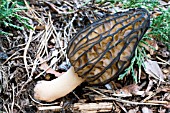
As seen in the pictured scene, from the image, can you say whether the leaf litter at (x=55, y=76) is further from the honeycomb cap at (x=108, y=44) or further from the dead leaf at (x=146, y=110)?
the honeycomb cap at (x=108, y=44)

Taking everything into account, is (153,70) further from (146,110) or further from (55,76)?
(55,76)

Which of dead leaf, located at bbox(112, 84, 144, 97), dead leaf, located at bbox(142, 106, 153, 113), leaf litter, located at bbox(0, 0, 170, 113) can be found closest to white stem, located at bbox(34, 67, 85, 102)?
leaf litter, located at bbox(0, 0, 170, 113)

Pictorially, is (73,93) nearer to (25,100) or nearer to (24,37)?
(25,100)

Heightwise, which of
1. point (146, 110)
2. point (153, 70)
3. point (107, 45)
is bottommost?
point (146, 110)

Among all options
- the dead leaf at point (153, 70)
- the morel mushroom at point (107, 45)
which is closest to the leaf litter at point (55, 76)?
the dead leaf at point (153, 70)

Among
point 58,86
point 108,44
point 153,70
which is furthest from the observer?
point 153,70

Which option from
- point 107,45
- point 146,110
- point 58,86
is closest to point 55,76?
point 58,86
